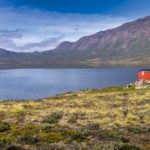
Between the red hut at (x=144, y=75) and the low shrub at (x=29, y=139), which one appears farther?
the red hut at (x=144, y=75)

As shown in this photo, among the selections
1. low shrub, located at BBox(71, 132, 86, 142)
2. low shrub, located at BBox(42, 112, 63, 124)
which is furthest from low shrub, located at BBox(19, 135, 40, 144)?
low shrub, located at BBox(42, 112, 63, 124)

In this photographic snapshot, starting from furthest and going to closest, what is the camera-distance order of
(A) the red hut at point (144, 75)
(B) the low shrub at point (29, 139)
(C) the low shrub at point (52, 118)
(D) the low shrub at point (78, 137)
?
(A) the red hut at point (144, 75) → (C) the low shrub at point (52, 118) → (D) the low shrub at point (78, 137) → (B) the low shrub at point (29, 139)

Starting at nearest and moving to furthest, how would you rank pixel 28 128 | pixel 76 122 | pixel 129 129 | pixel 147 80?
1. pixel 28 128
2. pixel 129 129
3. pixel 76 122
4. pixel 147 80

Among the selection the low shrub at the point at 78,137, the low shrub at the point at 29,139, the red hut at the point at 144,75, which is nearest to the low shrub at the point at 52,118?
the low shrub at the point at 78,137

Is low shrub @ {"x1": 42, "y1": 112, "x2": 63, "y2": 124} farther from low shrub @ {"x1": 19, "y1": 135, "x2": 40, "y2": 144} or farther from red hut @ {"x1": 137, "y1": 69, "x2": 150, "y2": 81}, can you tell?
red hut @ {"x1": 137, "y1": 69, "x2": 150, "y2": 81}

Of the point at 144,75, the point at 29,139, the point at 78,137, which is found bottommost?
the point at 144,75

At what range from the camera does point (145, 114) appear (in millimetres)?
32594

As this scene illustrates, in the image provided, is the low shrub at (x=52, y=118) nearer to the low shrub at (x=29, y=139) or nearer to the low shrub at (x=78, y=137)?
the low shrub at (x=78, y=137)

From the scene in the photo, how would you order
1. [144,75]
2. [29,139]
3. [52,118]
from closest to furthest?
[29,139] < [52,118] < [144,75]

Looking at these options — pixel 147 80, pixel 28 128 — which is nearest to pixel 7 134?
pixel 28 128

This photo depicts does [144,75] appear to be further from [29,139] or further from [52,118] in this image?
[29,139]

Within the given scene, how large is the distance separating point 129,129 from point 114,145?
7.67 meters

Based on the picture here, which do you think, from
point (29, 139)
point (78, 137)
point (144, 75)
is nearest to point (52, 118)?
point (78, 137)

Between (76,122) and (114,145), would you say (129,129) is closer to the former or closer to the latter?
(76,122)
